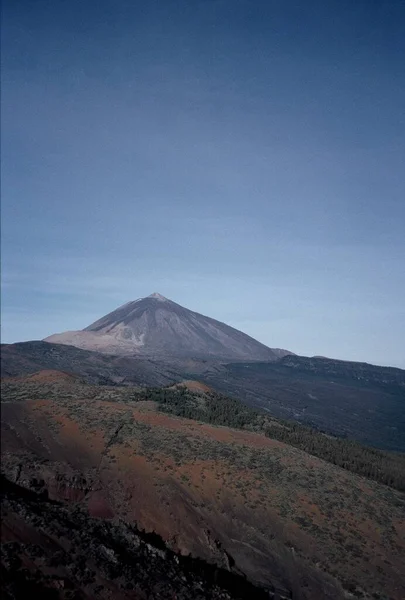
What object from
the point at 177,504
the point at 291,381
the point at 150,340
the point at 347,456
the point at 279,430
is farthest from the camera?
the point at 150,340

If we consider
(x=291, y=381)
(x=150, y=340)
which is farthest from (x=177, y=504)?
(x=150, y=340)

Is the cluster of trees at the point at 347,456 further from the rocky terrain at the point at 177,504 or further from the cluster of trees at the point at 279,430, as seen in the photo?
the rocky terrain at the point at 177,504

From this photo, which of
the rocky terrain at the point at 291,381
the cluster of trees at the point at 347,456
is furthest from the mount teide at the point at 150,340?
the cluster of trees at the point at 347,456

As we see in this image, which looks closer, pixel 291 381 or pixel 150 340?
pixel 291 381

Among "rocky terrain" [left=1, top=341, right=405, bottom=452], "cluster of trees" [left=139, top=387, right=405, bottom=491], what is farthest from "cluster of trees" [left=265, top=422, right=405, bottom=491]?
"rocky terrain" [left=1, top=341, right=405, bottom=452]

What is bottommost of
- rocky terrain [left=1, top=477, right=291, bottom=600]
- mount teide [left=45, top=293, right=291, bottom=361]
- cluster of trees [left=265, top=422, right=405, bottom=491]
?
cluster of trees [left=265, top=422, right=405, bottom=491]

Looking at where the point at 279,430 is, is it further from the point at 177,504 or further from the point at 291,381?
the point at 291,381

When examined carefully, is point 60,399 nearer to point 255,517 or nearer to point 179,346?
point 255,517

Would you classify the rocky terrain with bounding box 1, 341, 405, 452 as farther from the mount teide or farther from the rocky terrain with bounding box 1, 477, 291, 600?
the rocky terrain with bounding box 1, 477, 291, 600

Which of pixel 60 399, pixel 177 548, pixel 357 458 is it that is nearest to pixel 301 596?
pixel 177 548
